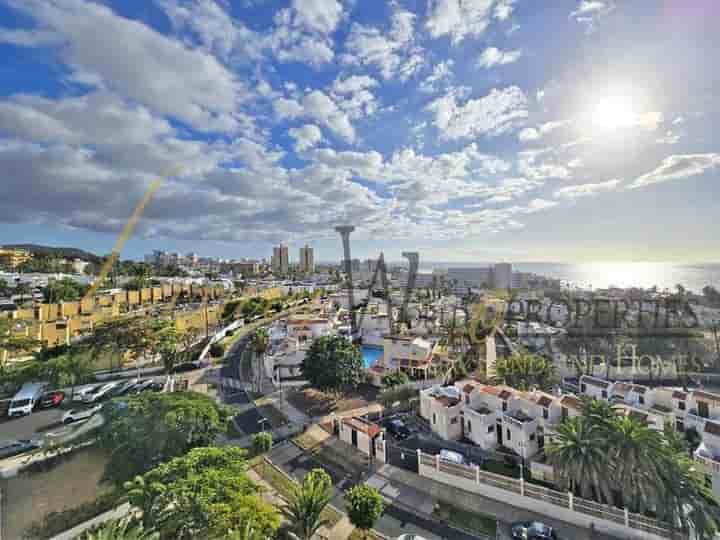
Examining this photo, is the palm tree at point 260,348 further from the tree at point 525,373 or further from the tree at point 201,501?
the tree at point 525,373

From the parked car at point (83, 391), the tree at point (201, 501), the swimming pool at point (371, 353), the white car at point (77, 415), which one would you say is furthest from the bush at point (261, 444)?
the swimming pool at point (371, 353)

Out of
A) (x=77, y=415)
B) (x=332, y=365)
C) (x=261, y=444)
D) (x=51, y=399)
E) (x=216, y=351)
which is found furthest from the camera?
(x=216, y=351)

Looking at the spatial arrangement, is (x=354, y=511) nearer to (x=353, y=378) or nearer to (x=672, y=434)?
(x=353, y=378)

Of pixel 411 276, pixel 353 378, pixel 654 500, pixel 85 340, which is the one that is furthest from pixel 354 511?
pixel 85 340

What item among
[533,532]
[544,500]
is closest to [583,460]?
[544,500]

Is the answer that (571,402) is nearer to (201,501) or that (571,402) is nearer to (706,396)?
(706,396)

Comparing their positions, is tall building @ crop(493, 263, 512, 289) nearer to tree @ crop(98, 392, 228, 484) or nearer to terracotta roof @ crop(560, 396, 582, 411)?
terracotta roof @ crop(560, 396, 582, 411)

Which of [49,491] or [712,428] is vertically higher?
[712,428]
